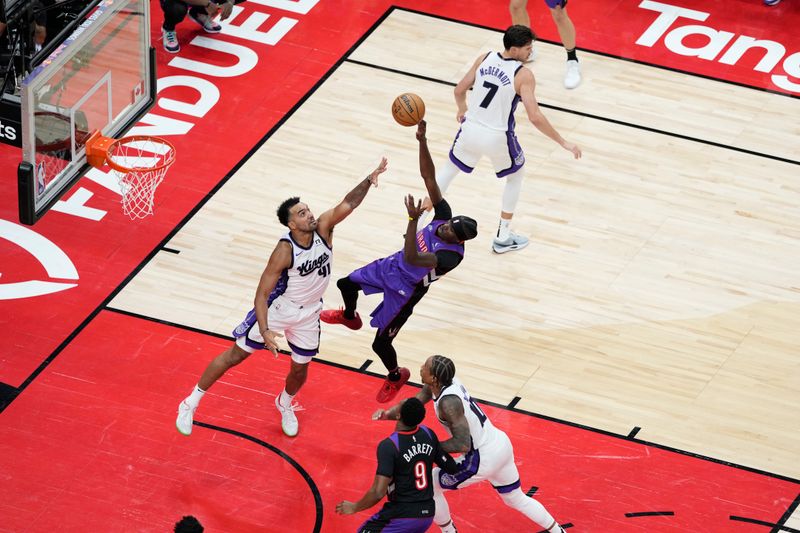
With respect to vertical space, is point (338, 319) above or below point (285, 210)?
below

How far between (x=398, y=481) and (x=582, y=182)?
4.92 meters

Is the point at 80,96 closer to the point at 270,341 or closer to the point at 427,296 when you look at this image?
the point at 270,341

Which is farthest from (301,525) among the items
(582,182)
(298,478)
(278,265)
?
(582,182)

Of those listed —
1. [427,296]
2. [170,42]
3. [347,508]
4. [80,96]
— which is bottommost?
[170,42]

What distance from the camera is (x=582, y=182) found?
1222 centimetres

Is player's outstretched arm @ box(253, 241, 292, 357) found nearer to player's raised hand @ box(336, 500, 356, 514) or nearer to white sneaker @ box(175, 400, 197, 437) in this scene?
white sneaker @ box(175, 400, 197, 437)

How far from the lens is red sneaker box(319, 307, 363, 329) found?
9984mm

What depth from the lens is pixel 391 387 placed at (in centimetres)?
973

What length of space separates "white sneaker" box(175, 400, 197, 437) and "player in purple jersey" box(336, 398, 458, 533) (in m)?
1.56

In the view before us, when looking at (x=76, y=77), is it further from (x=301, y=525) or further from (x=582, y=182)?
(x=582, y=182)

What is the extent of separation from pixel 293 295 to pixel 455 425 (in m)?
1.44

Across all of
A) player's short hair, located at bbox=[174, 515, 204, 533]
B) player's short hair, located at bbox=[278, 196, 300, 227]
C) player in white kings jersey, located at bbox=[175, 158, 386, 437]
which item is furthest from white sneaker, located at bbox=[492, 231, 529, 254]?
player's short hair, located at bbox=[174, 515, 204, 533]

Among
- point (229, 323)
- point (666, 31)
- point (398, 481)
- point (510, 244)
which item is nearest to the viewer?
point (398, 481)

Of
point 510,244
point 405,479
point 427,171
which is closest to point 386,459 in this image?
point 405,479
